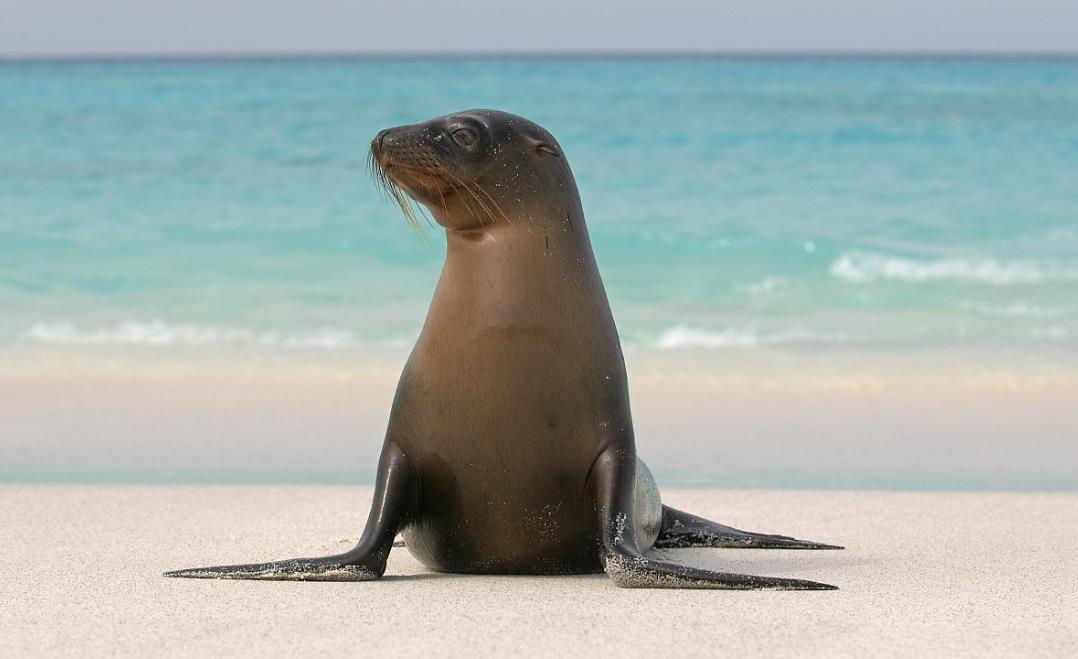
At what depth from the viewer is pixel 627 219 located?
16.8 m

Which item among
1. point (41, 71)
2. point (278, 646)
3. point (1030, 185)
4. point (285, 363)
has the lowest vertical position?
point (278, 646)

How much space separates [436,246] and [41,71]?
37.2 meters

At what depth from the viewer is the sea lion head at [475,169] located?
167 inches

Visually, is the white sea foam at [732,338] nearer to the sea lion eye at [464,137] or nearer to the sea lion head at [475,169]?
the sea lion head at [475,169]

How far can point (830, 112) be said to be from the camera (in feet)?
90.5

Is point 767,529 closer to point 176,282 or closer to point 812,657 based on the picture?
point 812,657

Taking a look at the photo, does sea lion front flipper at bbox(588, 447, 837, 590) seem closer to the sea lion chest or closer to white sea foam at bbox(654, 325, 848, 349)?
the sea lion chest

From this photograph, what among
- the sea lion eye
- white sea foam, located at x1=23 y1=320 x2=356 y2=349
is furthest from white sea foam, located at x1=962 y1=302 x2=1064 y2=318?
the sea lion eye

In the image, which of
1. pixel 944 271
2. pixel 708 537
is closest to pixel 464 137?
pixel 708 537

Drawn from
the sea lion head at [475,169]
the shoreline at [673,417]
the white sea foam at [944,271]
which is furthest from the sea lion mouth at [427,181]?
the white sea foam at [944,271]

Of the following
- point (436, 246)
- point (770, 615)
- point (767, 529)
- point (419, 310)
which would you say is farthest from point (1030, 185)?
point (770, 615)

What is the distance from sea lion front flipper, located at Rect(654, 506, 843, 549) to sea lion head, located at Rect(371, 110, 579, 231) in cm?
119

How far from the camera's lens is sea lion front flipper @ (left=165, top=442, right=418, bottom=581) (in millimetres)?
4223

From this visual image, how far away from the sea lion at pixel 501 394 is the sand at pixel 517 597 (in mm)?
117
